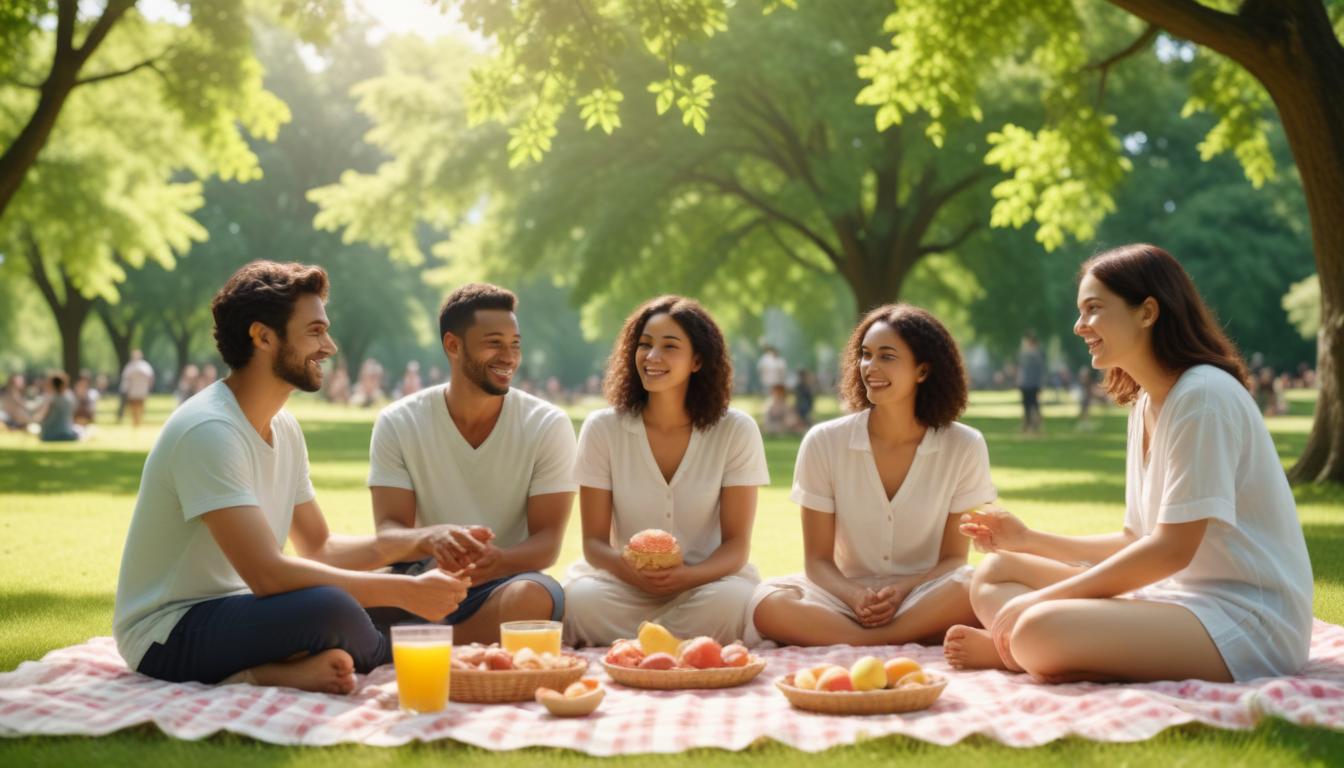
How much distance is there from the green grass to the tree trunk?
5.20ft

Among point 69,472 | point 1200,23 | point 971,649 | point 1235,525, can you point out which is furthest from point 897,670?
point 69,472

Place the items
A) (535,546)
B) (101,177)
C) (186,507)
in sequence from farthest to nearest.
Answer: (101,177)
(535,546)
(186,507)

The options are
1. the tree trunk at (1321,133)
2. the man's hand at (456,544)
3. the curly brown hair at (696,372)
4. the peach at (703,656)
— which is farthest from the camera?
the tree trunk at (1321,133)

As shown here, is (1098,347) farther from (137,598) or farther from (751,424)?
(137,598)

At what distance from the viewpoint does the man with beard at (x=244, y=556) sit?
5.13m

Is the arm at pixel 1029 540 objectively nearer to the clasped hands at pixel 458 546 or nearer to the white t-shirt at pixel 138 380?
the clasped hands at pixel 458 546

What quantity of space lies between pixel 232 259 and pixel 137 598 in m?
48.8

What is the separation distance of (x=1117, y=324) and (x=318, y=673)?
10.6 ft

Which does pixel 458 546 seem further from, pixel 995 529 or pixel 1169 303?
pixel 1169 303

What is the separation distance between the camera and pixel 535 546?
6.52 m

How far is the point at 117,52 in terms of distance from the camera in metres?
24.6

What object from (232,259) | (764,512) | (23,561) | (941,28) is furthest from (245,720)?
(232,259)

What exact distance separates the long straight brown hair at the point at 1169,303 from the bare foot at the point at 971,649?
132cm

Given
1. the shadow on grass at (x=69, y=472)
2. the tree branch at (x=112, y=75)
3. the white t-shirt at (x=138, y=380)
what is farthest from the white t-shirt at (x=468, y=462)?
the white t-shirt at (x=138, y=380)
